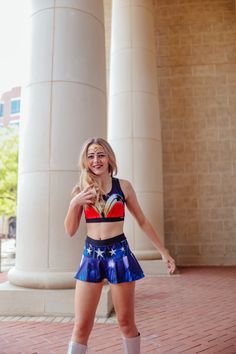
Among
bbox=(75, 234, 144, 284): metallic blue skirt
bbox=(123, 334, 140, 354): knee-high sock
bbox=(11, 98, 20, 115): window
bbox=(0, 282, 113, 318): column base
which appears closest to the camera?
bbox=(75, 234, 144, 284): metallic blue skirt

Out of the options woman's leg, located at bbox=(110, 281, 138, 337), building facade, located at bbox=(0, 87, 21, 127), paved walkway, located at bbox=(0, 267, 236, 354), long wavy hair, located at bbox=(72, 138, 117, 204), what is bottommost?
paved walkway, located at bbox=(0, 267, 236, 354)

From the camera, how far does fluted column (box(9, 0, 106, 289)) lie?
15.0 ft

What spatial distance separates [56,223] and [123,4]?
770 cm

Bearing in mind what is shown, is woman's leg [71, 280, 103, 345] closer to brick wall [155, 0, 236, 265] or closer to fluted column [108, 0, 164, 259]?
fluted column [108, 0, 164, 259]

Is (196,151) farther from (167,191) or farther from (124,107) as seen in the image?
(124,107)

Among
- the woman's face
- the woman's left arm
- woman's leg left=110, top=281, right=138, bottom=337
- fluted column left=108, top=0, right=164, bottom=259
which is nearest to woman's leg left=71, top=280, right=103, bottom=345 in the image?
woman's leg left=110, top=281, right=138, bottom=337

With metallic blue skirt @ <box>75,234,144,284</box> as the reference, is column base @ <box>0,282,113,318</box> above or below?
below

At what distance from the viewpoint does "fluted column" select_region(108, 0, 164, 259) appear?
923cm

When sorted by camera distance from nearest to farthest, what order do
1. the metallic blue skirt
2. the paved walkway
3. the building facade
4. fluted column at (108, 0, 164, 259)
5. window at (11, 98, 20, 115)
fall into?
the metallic blue skirt < the paved walkway < fluted column at (108, 0, 164, 259) < window at (11, 98, 20, 115) < the building facade

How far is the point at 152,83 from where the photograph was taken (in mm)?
9805

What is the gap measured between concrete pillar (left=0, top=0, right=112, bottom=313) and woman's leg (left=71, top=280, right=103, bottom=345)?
224cm

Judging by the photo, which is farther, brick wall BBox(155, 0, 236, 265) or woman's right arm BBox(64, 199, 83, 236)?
brick wall BBox(155, 0, 236, 265)

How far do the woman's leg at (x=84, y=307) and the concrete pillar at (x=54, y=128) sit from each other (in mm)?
2235

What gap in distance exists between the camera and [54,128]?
4742 mm
